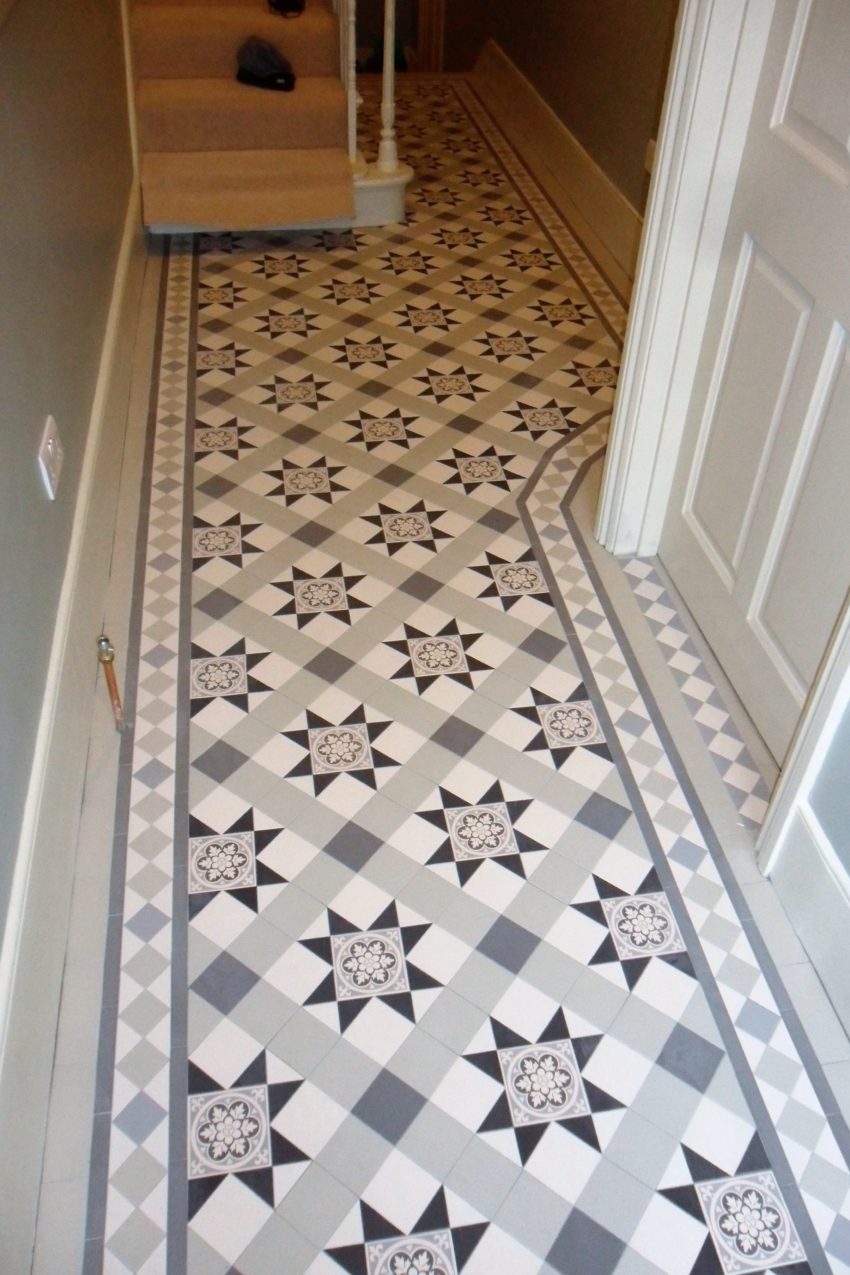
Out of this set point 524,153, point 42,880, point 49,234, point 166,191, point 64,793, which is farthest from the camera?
point 524,153

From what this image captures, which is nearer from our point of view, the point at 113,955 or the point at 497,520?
the point at 113,955

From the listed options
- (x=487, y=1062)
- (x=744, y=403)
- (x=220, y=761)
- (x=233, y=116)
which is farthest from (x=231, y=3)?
(x=487, y=1062)

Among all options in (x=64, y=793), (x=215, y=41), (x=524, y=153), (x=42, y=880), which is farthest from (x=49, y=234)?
(x=524, y=153)

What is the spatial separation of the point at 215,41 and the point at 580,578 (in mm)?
2997

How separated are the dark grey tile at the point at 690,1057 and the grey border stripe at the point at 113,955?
926 millimetres

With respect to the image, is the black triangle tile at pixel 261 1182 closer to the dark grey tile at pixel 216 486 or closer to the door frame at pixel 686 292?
the door frame at pixel 686 292

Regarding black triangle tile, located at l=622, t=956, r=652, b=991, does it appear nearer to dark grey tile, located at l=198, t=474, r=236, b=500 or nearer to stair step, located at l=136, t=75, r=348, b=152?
dark grey tile, located at l=198, t=474, r=236, b=500

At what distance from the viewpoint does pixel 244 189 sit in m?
4.09

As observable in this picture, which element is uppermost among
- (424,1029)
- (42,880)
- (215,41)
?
(215,41)

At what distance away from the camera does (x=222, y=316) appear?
3.76 metres

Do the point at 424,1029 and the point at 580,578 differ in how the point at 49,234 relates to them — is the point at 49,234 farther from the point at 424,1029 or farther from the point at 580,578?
the point at 424,1029

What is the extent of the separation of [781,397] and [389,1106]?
60.0 inches

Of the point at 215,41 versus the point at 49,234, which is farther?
the point at 215,41

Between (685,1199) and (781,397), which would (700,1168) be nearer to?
(685,1199)
